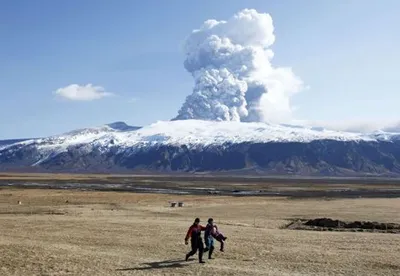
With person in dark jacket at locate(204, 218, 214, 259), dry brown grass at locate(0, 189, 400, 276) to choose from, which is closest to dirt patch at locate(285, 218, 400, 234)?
dry brown grass at locate(0, 189, 400, 276)

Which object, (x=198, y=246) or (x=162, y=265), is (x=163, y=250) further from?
(x=198, y=246)

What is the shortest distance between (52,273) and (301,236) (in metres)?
19.9

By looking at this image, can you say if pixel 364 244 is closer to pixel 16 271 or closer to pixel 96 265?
pixel 96 265

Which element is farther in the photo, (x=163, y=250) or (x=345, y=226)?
(x=345, y=226)

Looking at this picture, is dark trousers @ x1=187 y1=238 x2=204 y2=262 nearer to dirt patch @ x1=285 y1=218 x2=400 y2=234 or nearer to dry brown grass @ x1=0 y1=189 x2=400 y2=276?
dry brown grass @ x1=0 y1=189 x2=400 y2=276

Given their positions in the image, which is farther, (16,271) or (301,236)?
(301,236)

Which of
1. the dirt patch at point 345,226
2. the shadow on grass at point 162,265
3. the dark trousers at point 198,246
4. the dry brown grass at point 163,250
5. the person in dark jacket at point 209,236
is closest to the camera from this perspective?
the dry brown grass at point 163,250

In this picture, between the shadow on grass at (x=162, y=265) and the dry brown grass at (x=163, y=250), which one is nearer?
the dry brown grass at (x=163, y=250)

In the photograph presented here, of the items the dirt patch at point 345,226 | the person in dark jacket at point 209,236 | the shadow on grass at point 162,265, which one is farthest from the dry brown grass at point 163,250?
the dirt patch at point 345,226

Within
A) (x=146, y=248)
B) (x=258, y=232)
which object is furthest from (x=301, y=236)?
(x=146, y=248)

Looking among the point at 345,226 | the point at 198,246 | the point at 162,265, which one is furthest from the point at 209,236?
the point at 345,226

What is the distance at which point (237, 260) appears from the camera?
2936cm

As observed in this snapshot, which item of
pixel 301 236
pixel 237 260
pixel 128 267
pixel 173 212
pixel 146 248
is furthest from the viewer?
pixel 173 212

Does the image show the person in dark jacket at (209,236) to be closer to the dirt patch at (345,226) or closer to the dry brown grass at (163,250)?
the dry brown grass at (163,250)
